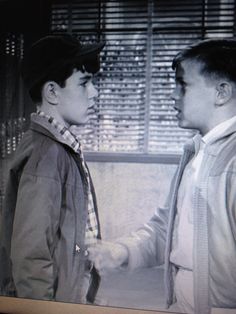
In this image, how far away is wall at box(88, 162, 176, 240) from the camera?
2191 millimetres

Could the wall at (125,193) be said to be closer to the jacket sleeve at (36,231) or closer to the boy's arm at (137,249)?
the boy's arm at (137,249)

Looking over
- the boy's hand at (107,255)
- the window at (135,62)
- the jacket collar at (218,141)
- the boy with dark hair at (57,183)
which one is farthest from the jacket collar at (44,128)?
the jacket collar at (218,141)

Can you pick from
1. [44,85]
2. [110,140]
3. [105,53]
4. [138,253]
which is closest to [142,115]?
[110,140]

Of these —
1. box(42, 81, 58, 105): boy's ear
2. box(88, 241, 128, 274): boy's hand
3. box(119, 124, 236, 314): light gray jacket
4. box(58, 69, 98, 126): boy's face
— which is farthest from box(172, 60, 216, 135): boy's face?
box(88, 241, 128, 274): boy's hand

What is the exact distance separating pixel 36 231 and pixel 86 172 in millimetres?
372

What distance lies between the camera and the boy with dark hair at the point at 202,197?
6.68 feet

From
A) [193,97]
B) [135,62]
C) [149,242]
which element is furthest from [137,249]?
[135,62]

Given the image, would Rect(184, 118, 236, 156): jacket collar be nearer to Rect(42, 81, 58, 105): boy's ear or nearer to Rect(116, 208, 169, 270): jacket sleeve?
Rect(116, 208, 169, 270): jacket sleeve

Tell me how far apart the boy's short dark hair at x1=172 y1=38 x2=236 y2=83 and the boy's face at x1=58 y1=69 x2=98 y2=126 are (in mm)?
515

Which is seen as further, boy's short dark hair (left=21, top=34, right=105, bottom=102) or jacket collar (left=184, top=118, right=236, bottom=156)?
boy's short dark hair (left=21, top=34, right=105, bottom=102)

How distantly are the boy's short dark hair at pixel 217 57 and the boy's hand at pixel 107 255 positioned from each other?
92 centimetres

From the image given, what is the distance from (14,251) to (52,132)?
621 mm

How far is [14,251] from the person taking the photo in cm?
229

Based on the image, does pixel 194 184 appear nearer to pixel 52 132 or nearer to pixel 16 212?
pixel 52 132
